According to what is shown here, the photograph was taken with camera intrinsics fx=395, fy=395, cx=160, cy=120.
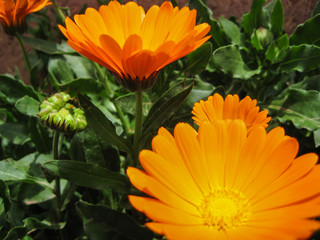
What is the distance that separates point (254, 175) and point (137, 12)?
474 millimetres

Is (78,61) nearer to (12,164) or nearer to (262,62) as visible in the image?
(12,164)

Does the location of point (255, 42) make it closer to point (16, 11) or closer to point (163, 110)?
point (163, 110)

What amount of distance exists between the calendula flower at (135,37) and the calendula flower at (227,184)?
0.15 meters

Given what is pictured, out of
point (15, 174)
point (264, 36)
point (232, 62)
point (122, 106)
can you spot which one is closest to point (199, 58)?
point (232, 62)

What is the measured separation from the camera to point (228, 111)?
966 millimetres

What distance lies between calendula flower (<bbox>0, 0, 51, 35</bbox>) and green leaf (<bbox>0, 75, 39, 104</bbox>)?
180 millimetres

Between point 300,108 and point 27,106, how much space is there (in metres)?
0.96

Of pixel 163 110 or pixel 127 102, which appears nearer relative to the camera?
pixel 163 110

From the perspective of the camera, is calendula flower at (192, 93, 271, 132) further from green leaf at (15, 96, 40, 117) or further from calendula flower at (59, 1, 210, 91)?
green leaf at (15, 96, 40, 117)

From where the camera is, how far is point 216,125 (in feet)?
2.67

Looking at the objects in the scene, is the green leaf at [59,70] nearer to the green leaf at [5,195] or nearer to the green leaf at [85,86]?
the green leaf at [85,86]

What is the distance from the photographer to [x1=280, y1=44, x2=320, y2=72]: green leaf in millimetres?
1364

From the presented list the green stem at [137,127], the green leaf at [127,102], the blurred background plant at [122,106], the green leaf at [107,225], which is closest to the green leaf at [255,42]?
the blurred background plant at [122,106]

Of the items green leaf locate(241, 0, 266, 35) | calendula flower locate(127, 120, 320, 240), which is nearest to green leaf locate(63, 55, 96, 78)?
green leaf locate(241, 0, 266, 35)
